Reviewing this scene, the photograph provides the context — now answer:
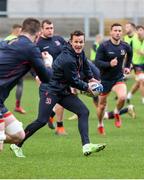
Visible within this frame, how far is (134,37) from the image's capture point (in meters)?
23.8

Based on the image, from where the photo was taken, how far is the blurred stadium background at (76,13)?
36.8 meters

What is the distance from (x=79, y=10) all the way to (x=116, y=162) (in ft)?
90.1

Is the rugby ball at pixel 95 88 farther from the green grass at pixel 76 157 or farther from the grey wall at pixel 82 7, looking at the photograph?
the grey wall at pixel 82 7

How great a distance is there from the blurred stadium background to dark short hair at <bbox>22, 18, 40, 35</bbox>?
973 inches

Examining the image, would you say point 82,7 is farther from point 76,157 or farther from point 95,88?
point 76,157

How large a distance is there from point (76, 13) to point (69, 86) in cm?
2466

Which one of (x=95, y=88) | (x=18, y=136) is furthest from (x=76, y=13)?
(x=18, y=136)

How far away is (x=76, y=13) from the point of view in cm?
3784

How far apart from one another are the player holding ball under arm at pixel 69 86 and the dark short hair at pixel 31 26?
5.27ft

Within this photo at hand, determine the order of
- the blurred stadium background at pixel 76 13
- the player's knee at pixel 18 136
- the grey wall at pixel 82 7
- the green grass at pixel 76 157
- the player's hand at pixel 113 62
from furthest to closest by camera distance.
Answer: the grey wall at pixel 82 7
the blurred stadium background at pixel 76 13
the player's hand at pixel 113 62
the player's knee at pixel 18 136
the green grass at pixel 76 157

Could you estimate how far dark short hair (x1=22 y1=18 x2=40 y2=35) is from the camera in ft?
37.4

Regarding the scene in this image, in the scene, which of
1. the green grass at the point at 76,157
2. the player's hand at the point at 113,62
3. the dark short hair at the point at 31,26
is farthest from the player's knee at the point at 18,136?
the player's hand at the point at 113,62

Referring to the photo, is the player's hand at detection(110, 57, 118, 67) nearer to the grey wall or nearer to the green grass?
the green grass

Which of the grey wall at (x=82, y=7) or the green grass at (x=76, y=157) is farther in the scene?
the grey wall at (x=82, y=7)
